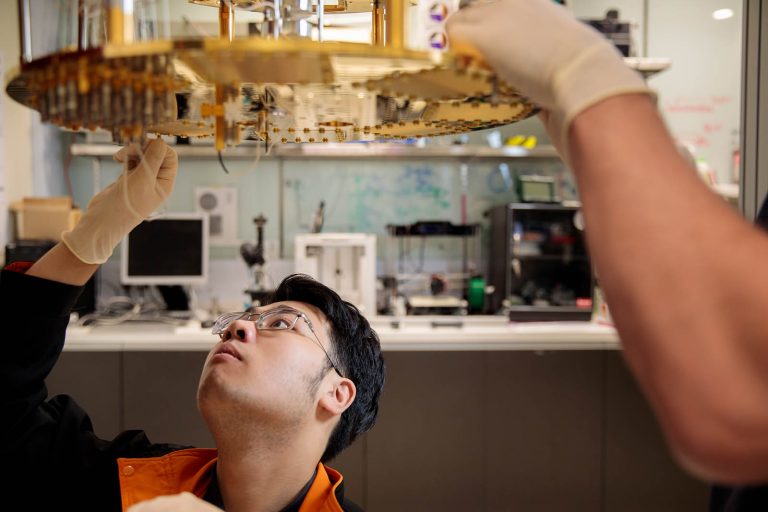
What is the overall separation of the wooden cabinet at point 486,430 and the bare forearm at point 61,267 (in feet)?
6.02

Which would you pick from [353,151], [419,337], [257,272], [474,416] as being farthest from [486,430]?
[353,151]

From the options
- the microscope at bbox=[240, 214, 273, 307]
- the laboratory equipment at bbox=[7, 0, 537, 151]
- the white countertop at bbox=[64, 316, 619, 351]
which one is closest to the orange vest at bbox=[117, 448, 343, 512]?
the laboratory equipment at bbox=[7, 0, 537, 151]

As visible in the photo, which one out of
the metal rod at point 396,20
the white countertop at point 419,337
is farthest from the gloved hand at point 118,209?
the white countertop at point 419,337

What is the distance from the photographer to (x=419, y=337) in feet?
10.3

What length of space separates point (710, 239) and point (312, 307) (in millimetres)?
1123

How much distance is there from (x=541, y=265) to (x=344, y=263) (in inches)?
45.9

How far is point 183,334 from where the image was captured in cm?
308

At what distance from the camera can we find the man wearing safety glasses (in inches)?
49.8

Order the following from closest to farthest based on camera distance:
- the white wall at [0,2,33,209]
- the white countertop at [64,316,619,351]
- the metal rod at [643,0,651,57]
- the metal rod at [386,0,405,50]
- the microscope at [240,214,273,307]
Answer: the metal rod at [386,0,405,50], the white countertop at [64,316,619,351], the microscope at [240,214,273,307], the white wall at [0,2,33,209], the metal rod at [643,0,651,57]

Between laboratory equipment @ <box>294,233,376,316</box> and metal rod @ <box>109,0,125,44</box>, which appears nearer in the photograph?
metal rod @ <box>109,0,125,44</box>

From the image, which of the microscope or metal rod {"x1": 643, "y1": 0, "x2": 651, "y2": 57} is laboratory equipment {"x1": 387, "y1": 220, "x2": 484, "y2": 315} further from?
metal rod {"x1": 643, "y1": 0, "x2": 651, "y2": 57}

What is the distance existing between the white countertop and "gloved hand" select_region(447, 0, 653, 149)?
2555 mm

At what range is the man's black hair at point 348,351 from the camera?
1.49 m

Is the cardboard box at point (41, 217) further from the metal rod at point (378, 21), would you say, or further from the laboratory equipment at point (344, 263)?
the metal rod at point (378, 21)
